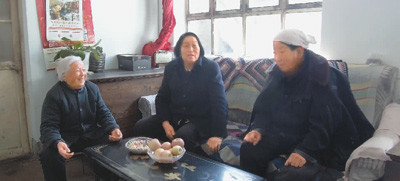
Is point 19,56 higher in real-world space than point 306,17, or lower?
lower

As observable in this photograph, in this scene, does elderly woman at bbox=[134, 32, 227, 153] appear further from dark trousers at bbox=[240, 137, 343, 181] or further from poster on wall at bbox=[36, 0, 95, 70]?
poster on wall at bbox=[36, 0, 95, 70]

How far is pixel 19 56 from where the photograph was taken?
2.75m

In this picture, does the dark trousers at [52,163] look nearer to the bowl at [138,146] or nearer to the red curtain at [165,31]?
the bowl at [138,146]

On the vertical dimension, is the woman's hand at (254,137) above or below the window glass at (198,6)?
below

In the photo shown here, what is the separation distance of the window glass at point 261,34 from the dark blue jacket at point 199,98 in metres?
0.87

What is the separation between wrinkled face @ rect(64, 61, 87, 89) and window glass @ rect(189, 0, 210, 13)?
5.69 feet

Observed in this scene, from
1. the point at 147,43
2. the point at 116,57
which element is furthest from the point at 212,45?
the point at 116,57

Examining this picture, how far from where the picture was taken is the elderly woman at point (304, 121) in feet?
5.38

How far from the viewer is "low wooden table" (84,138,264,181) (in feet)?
4.79

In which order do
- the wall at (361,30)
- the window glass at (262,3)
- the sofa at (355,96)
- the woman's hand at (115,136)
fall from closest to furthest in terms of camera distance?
the sofa at (355,96) → the woman's hand at (115,136) → the wall at (361,30) → the window glass at (262,3)

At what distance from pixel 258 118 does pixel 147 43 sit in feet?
6.18

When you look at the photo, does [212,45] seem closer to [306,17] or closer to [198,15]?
[198,15]

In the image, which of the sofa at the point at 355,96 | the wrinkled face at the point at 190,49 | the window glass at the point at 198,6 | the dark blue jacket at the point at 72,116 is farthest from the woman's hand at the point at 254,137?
the window glass at the point at 198,6

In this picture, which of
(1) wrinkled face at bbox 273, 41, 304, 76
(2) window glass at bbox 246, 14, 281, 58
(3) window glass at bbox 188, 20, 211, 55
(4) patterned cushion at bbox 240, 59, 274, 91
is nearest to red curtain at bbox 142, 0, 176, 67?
(3) window glass at bbox 188, 20, 211, 55
